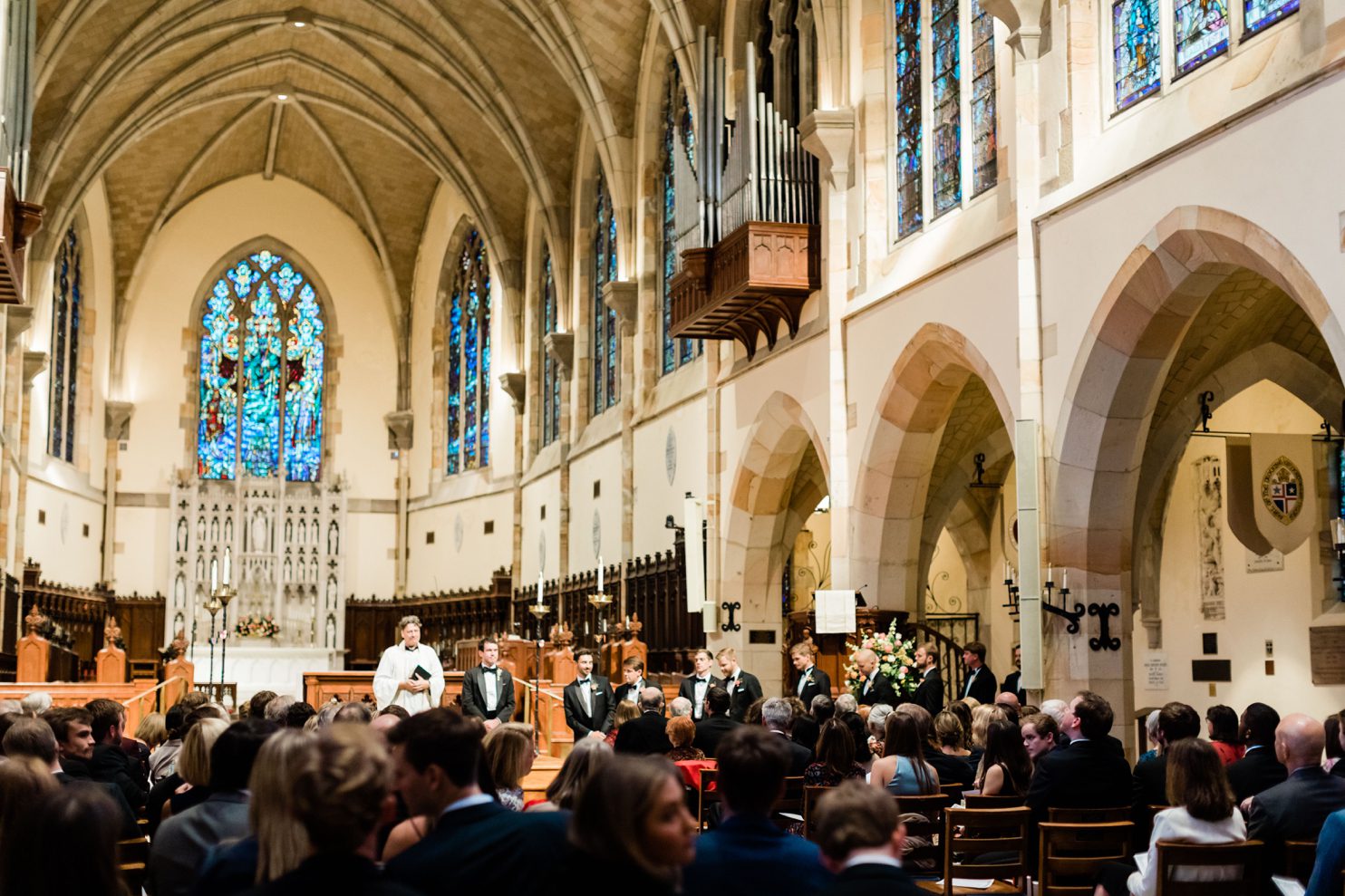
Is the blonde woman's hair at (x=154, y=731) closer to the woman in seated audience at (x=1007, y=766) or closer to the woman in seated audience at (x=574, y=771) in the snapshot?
the woman in seated audience at (x=574, y=771)

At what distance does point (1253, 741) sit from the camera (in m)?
6.55

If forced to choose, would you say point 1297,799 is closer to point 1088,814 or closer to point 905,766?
point 1088,814

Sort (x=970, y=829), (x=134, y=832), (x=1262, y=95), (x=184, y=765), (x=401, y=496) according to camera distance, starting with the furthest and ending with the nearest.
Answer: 1. (x=401, y=496)
2. (x=1262, y=95)
3. (x=970, y=829)
4. (x=134, y=832)
5. (x=184, y=765)

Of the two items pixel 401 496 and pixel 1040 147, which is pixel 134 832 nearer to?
pixel 1040 147

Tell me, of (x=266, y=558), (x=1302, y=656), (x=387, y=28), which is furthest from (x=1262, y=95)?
(x=266, y=558)

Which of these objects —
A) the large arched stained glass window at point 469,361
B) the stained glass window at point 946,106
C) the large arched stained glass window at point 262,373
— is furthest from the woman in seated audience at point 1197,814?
the large arched stained glass window at point 262,373

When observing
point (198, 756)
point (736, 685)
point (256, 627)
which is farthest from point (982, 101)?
point (256, 627)

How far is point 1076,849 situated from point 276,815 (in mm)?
4057

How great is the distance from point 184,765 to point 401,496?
25976 mm

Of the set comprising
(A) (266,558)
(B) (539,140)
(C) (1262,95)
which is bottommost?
(A) (266,558)

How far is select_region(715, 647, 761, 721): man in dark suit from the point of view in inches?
481

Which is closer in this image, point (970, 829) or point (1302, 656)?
point (970, 829)

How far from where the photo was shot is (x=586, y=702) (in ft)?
39.7

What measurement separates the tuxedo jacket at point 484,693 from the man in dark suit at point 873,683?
2657 millimetres
